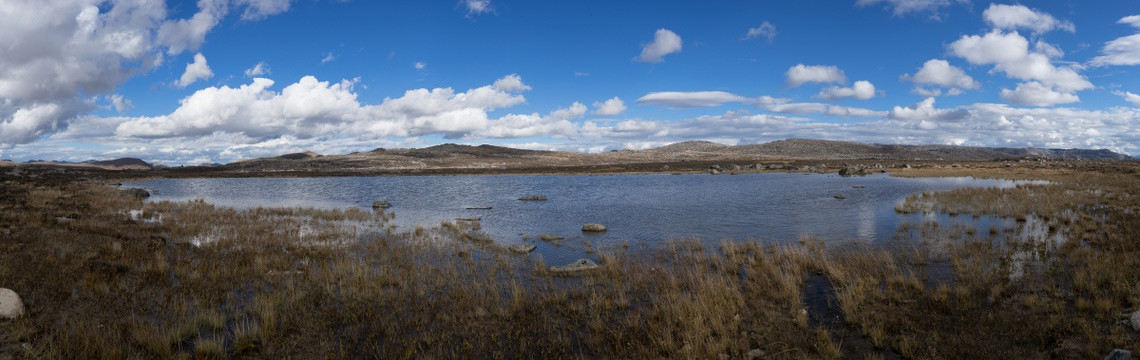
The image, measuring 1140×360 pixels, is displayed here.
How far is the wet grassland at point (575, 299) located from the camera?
8898mm

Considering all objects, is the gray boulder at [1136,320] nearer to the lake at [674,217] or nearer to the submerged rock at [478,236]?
→ the lake at [674,217]

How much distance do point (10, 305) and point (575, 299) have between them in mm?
11101

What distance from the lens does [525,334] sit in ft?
32.9

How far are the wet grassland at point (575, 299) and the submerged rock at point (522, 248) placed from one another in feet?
2.37

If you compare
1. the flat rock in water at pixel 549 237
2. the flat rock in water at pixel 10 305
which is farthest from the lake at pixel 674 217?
the flat rock in water at pixel 10 305

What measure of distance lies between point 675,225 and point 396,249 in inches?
572

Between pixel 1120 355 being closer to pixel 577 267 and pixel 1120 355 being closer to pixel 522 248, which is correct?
pixel 577 267

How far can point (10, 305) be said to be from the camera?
988cm

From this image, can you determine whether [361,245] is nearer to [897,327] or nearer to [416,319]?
[416,319]

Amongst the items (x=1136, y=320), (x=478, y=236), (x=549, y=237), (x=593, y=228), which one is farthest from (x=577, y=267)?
(x=1136, y=320)

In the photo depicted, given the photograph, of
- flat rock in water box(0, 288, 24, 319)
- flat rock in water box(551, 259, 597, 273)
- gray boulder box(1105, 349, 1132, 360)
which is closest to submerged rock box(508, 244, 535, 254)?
flat rock in water box(551, 259, 597, 273)

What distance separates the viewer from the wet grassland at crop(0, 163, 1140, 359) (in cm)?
890

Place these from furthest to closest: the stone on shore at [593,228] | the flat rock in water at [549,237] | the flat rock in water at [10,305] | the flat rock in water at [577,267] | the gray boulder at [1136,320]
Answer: the stone on shore at [593,228] < the flat rock in water at [549,237] < the flat rock in water at [577,267] < the flat rock in water at [10,305] < the gray boulder at [1136,320]

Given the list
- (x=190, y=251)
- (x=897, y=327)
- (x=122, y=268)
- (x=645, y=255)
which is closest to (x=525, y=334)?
(x=897, y=327)
